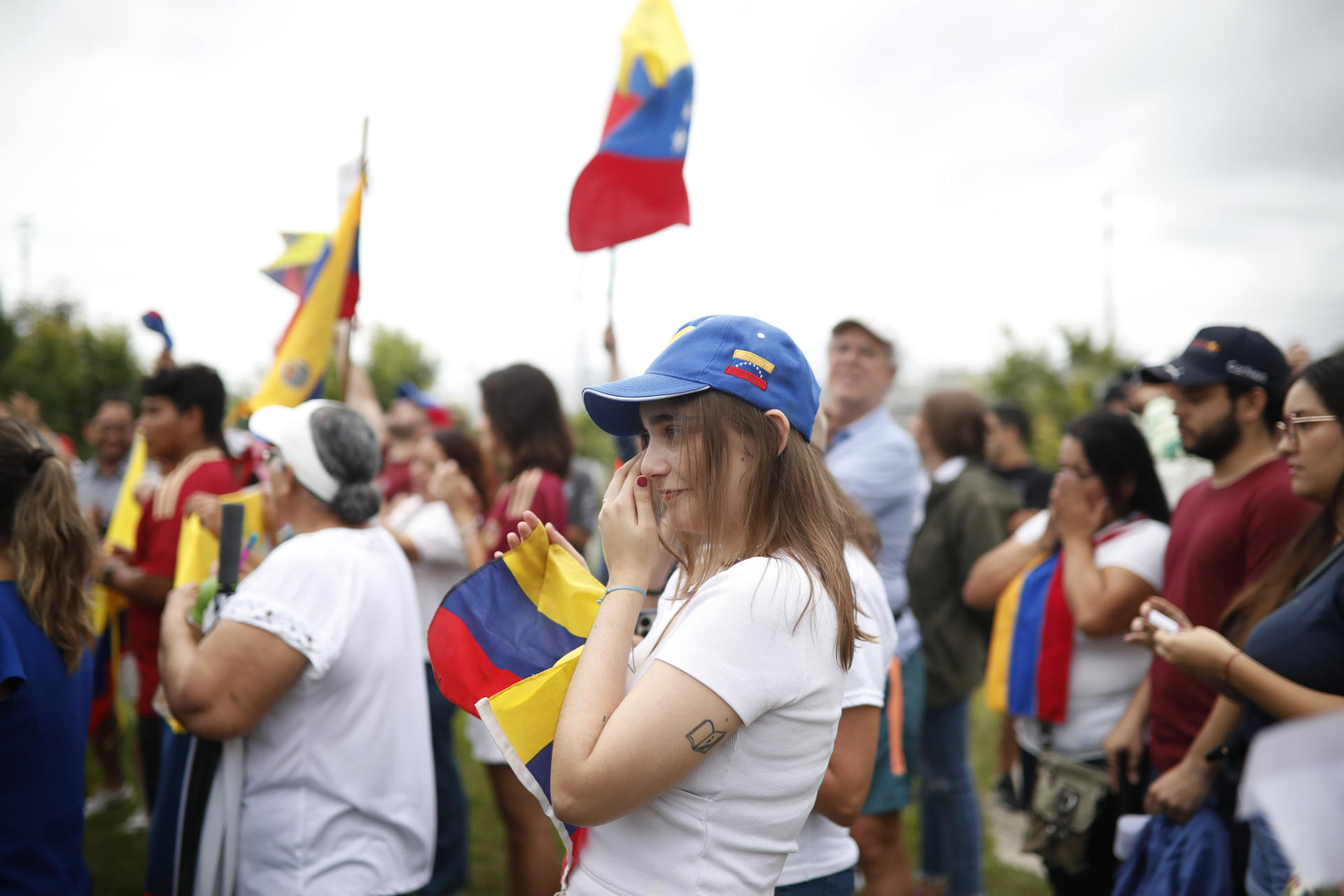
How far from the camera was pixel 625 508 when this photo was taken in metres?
1.62

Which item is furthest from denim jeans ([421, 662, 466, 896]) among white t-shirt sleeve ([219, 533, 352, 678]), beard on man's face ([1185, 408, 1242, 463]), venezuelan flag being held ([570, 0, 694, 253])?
beard on man's face ([1185, 408, 1242, 463])

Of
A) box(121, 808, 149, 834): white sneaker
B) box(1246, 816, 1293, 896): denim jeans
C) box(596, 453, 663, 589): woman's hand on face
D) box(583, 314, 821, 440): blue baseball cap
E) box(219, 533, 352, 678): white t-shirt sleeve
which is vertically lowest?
box(121, 808, 149, 834): white sneaker

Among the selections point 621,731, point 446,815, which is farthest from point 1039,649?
point 446,815

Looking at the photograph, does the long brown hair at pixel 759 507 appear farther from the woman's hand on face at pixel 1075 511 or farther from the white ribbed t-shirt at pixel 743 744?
the woman's hand on face at pixel 1075 511

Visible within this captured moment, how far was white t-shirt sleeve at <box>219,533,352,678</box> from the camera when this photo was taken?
98.0 inches

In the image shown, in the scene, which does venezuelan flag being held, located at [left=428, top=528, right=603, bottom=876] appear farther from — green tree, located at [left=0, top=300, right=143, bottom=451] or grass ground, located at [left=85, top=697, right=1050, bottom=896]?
green tree, located at [left=0, top=300, right=143, bottom=451]

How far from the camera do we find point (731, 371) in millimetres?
1602

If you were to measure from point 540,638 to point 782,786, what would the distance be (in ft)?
1.96

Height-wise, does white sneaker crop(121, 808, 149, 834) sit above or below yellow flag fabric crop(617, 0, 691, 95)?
below

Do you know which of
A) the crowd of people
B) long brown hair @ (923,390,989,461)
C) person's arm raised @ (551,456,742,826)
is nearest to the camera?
person's arm raised @ (551,456,742,826)

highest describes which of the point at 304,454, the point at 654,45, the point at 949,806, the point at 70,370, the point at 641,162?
the point at 654,45

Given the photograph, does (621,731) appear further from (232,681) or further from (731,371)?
(232,681)

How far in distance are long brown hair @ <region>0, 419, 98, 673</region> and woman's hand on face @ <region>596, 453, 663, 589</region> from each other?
1.77 meters

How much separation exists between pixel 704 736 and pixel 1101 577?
8.37 ft
